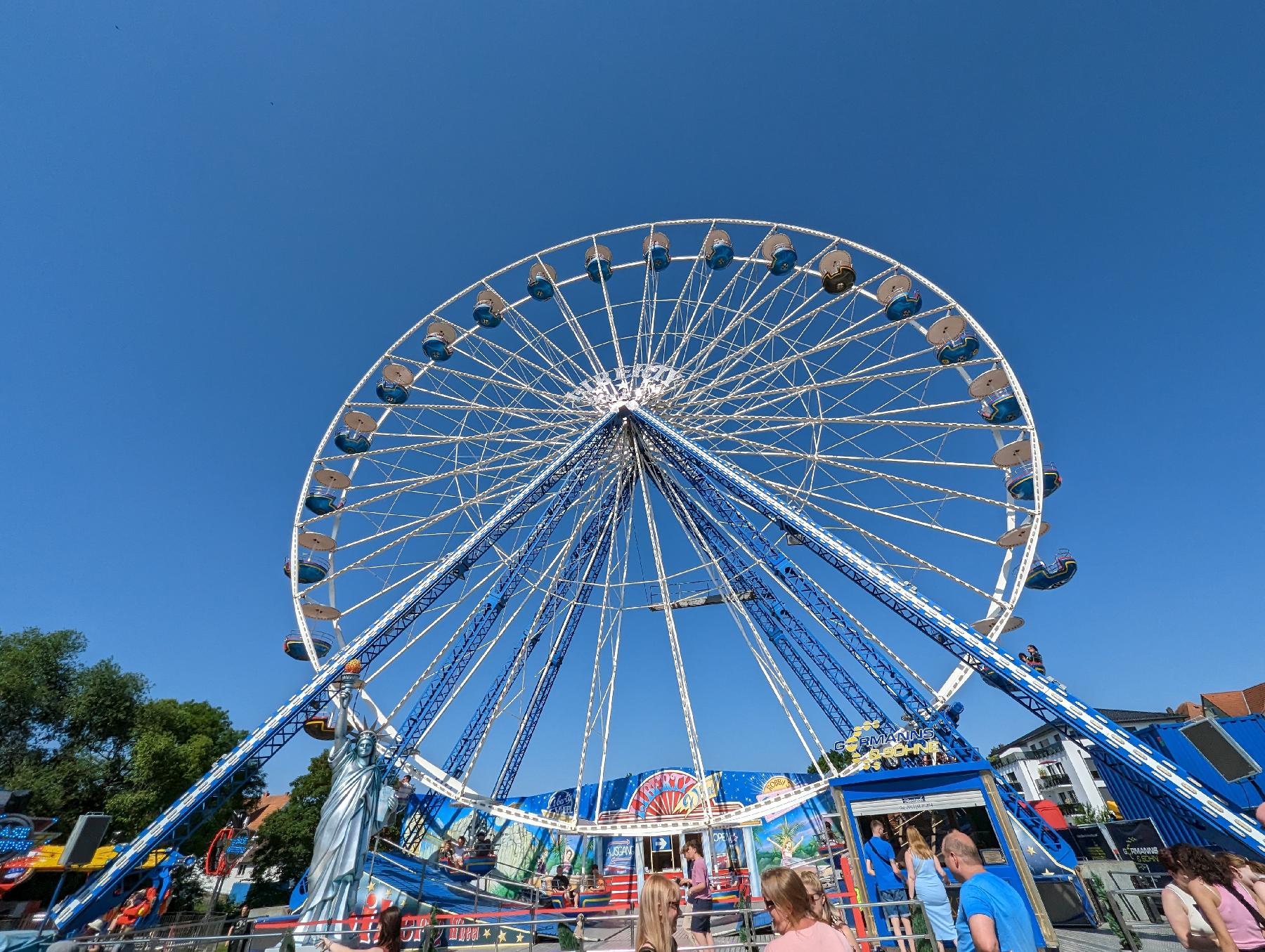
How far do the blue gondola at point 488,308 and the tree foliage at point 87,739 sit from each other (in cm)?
2005

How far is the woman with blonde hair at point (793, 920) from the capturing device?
2.74 m

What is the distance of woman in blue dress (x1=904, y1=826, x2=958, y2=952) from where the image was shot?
571 centimetres

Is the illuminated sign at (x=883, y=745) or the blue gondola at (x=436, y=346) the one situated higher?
the blue gondola at (x=436, y=346)

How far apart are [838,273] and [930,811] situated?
48.0ft

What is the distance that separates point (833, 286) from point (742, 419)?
16.0 feet

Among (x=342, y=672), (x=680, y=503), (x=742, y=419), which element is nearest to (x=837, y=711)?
(x=680, y=503)

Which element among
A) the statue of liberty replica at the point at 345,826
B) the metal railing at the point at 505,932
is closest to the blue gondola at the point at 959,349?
the metal railing at the point at 505,932

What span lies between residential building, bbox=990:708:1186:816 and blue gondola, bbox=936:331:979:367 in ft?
116

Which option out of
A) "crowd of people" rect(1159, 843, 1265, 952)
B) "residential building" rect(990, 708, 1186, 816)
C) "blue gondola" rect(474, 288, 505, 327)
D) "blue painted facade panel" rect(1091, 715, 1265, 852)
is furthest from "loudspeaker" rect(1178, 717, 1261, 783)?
"residential building" rect(990, 708, 1186, 816)

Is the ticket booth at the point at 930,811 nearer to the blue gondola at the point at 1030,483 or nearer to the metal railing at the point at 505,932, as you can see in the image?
the metal railing at the point at 505,932

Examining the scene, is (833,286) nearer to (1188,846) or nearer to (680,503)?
(680,503)

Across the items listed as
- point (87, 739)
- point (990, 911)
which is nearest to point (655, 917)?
point (990, 911)

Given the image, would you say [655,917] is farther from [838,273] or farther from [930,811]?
[838,273]

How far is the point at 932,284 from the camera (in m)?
18.6
